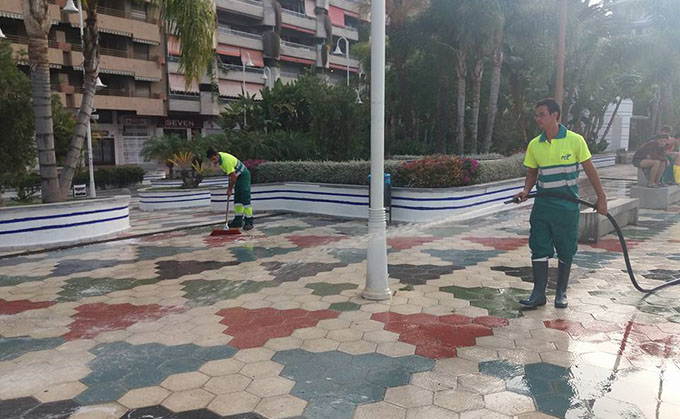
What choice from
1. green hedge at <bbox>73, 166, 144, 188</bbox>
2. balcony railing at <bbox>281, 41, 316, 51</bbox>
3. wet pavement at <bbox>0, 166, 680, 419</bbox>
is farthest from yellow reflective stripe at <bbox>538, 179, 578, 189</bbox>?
balcony railing at <bbox>281, 41, 316, 51</bbox>

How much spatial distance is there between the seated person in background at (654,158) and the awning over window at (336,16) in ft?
140

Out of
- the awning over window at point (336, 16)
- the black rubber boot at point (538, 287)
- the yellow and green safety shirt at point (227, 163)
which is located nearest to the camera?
the black rubber boot at point (538, 287)

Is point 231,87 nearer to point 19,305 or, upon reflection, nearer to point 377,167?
point 19,305

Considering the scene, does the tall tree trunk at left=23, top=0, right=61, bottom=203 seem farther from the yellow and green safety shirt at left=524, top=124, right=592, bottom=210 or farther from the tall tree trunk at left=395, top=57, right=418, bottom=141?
the tall tree trunk at left=395, top=57, right=418, bottom=141

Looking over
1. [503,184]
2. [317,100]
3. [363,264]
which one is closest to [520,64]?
[317,100]

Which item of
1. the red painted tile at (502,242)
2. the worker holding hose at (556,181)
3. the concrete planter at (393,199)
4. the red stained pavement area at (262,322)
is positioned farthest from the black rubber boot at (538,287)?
the concrete planter at (393,199)

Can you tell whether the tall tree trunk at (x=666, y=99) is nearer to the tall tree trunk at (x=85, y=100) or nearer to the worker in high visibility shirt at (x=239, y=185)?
the worker in high visibility shirt at (x=239, y=185)

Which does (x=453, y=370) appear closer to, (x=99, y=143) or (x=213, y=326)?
(x=213, y=326)

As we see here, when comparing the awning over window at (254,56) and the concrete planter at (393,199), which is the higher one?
the awning over window at (254,56)

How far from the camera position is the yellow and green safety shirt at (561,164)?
4598 mm

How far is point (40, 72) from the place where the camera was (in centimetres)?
893

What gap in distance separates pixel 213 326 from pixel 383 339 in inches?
62.2

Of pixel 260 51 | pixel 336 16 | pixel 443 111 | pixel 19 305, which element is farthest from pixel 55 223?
pixel 336 16

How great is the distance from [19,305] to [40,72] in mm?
5210
